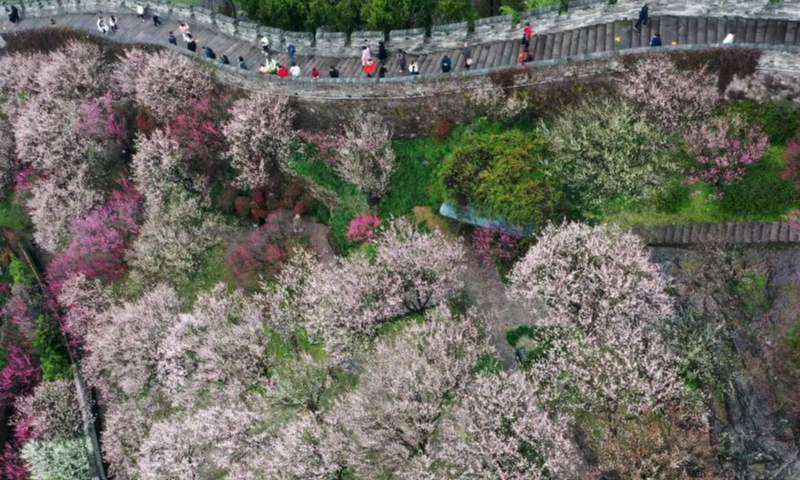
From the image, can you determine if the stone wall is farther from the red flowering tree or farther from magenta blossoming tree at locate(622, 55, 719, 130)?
the red flowering tree

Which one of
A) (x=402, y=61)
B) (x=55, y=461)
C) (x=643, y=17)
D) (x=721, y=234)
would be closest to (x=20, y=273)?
(x=55, y=461)

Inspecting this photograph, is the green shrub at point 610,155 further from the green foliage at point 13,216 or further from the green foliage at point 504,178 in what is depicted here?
the green foliage at point 13,216

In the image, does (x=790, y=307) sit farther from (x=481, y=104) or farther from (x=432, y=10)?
(x=432, y=10)

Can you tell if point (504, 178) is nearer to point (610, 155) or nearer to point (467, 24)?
point (610, 155)

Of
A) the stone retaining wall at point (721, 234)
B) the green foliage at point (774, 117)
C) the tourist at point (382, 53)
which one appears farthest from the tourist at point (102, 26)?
the green foliage at point (774, 117)

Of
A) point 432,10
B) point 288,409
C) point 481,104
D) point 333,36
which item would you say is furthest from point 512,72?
point 288,409

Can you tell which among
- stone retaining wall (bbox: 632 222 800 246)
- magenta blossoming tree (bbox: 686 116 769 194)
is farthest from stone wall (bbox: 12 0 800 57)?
stone retaining wall (bbox: 632 222 800 246)
